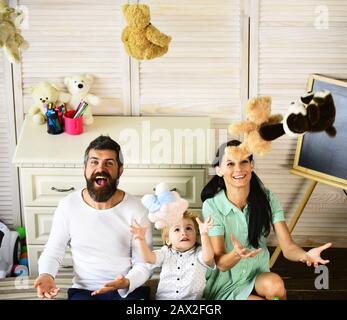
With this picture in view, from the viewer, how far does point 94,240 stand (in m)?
1.86

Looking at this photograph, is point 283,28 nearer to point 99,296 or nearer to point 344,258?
point 344,258

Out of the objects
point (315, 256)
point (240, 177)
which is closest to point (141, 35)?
point (240, 177)

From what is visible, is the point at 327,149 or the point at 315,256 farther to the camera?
the point at 327,149

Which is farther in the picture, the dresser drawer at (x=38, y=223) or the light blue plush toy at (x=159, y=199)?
the dresser drawer at (x=38, y=223)

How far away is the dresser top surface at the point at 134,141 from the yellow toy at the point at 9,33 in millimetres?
262

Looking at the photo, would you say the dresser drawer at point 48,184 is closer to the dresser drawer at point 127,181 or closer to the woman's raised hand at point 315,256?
the dresser drawer at point 127,181

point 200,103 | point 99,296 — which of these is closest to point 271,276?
point 99,296

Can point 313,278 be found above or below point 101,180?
below

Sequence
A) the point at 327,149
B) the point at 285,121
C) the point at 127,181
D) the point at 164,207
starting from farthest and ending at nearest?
the point at 327,149
the point at 127,181
the point at 164,207
the point at 285,121

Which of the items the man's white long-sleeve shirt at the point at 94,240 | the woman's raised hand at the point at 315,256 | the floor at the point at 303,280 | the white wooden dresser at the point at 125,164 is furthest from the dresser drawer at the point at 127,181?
the woman's raised hand at the point at 315,256

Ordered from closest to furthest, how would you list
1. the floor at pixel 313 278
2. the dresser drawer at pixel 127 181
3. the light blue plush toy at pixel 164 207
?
the light blue plush toy at pixel 164 207 → the dresser drawer at pixel 127 181 → the floor at pixel 313 278

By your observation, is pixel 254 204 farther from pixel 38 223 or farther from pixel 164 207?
pixel 38 223

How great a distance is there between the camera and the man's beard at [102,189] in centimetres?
185

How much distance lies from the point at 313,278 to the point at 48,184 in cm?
79
